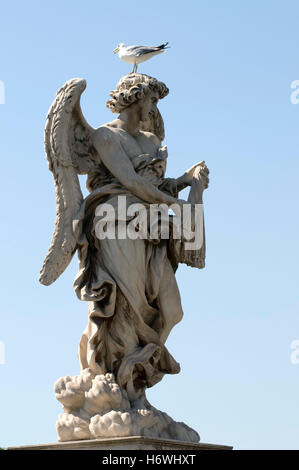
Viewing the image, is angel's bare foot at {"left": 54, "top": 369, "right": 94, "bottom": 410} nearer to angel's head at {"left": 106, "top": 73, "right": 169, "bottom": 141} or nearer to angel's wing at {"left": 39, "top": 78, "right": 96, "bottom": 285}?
angel's wing at {"left": 39, "top": 78, "right": 96, "bottom": 285}

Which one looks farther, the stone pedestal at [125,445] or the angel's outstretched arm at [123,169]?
the angel's outstretched arm at [123,169]

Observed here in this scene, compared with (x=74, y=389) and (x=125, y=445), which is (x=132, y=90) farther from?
(x=125, y=445)

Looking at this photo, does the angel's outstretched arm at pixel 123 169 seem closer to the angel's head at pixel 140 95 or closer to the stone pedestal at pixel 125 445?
the angel's head at pixel 140 95

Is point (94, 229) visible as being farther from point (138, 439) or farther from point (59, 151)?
point (138, 439)

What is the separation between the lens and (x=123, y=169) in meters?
11.4

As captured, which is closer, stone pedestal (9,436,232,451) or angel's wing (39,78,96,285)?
stone pedestal (9,436,232,451)

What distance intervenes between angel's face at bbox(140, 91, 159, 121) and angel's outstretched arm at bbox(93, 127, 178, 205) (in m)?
0.46

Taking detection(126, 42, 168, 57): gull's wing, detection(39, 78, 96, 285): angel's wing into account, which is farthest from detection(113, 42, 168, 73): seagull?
detection(39, 78, 96, 285): angel's wing

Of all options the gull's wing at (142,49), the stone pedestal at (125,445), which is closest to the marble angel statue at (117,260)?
the stone pedestal at (125,445)

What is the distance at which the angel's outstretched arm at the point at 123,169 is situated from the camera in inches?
450

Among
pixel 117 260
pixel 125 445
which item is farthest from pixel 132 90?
pixel 125 445

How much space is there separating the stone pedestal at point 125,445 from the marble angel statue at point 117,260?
0.37 feet

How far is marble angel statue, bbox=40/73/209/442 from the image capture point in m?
10.9
